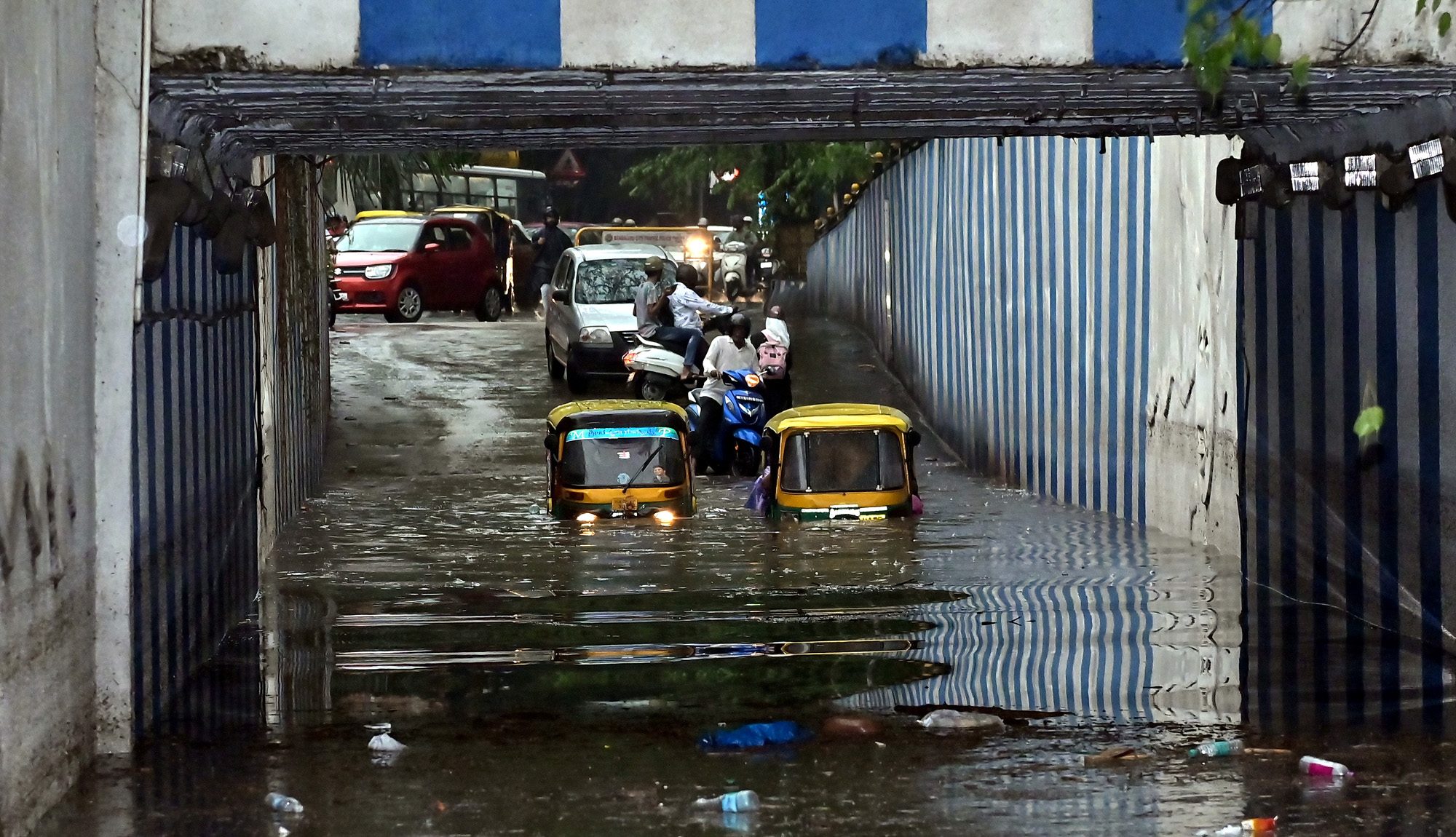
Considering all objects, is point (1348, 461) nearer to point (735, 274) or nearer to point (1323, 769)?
point (1323, 769)

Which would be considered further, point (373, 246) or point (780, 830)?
point (373, 246)

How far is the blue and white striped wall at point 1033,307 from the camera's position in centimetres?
1625

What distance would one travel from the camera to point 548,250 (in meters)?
35.2

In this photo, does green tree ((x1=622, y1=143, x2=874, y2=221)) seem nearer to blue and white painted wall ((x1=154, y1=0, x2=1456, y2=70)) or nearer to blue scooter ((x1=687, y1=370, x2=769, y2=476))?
blue scooter ((x1=687, y1=370, x2=769, y2=476))

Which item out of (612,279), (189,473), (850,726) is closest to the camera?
(850,726)

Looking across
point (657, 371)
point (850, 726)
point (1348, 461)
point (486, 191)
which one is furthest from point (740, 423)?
point (486, 191)

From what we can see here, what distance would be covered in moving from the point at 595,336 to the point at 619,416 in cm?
818

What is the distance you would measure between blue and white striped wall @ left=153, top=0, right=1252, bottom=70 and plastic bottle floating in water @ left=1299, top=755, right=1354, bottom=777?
2.98m

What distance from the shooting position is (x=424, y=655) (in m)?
10.4

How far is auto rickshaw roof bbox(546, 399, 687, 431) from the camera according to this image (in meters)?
16.4

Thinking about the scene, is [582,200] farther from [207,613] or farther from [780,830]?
[780,830]

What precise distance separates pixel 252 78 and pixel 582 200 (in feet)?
176

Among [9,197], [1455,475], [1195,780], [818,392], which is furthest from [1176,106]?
[818,392]

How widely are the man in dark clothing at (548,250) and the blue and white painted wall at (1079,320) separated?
10381 mm
